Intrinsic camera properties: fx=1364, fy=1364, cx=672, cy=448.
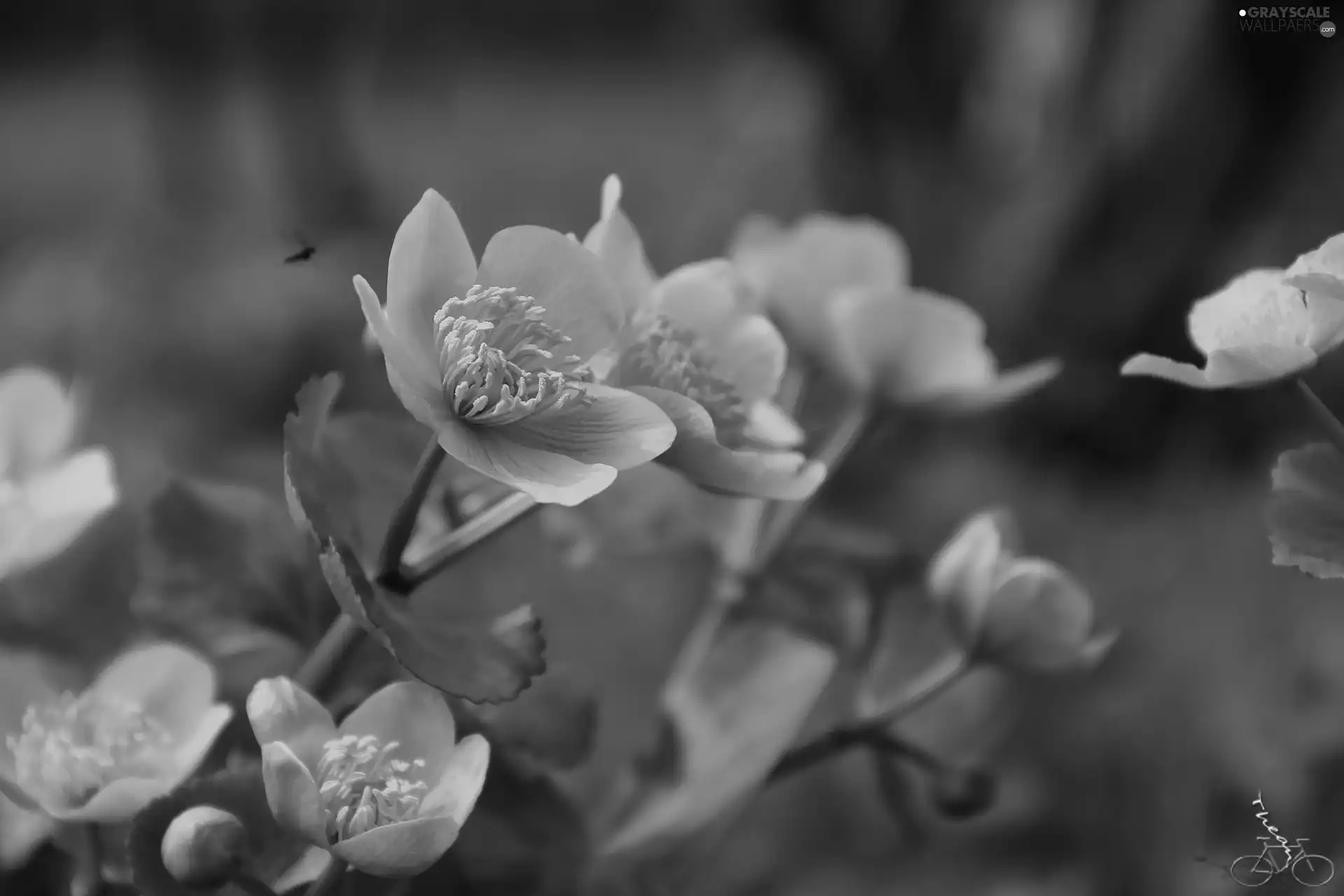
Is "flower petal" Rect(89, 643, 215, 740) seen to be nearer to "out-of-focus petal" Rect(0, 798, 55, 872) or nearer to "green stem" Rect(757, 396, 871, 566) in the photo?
"out-of-focus petal" Rect(0, 798, 55, 872)

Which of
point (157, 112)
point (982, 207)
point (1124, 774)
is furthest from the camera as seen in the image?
point (157, 112)

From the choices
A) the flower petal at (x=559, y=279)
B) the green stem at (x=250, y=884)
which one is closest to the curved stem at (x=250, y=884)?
the green stem at (x=250, y=884)

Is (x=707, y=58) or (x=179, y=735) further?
(x=707, y=58)

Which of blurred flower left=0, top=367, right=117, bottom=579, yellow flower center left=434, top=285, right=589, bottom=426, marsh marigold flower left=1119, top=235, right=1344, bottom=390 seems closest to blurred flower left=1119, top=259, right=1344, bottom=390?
marsh marigold flower left=1119, top=235, right=1344, bottom=390

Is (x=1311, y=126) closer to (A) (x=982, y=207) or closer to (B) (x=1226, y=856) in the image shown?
(A) (x=982, y=207)

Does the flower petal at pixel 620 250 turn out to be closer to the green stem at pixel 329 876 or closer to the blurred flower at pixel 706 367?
the blurred flower at pixel 706 367

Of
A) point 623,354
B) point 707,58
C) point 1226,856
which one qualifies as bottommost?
point 707,58

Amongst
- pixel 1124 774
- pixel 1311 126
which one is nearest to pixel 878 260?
pixel 1124 774

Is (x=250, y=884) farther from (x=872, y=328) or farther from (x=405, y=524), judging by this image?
(x=872, y=328)
